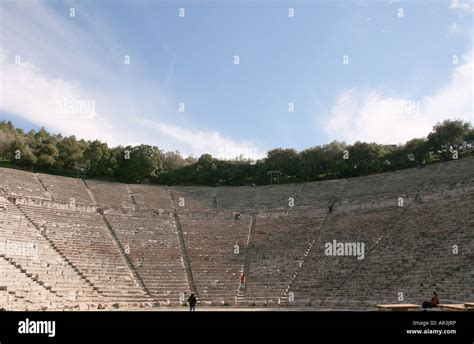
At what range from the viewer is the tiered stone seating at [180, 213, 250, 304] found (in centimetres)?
2330

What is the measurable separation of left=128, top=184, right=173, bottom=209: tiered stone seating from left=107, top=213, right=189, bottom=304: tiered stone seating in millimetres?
2977

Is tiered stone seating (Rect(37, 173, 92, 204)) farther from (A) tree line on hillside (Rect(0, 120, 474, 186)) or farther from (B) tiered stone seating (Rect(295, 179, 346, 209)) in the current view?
(B) tiered stone seating (Rect(295, 179, 346, 209))

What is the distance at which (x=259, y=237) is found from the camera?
28.3m

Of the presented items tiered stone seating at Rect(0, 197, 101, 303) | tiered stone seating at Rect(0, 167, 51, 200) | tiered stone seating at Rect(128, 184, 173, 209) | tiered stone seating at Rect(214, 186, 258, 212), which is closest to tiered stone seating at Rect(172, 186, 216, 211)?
tiered stone seating at Rect(214, 186, 258, 212)

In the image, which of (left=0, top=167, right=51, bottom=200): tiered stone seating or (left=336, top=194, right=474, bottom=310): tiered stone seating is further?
(left=0, top=167, right=51, bottom=200): tiered stone seating

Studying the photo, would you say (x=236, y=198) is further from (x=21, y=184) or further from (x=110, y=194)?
(x=21, y=184)

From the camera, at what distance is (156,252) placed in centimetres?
2598

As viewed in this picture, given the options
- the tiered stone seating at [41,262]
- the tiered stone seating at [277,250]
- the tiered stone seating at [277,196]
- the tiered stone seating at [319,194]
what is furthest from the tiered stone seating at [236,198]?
the tiered stone seating at [41,262]

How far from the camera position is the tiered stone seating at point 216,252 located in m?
23.3

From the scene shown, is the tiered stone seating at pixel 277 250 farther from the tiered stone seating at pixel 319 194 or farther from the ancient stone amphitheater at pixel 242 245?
the tiered stone seating at pixel 319 194

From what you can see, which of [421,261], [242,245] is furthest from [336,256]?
[242,245]

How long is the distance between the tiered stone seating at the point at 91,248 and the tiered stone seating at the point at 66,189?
3305mm
